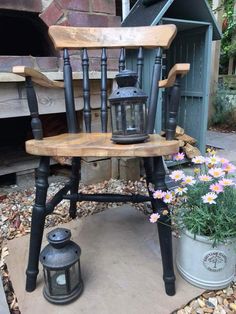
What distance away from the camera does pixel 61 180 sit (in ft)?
6.44

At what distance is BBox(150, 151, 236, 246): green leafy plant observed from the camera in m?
0.86

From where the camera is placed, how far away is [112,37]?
1.25 metres

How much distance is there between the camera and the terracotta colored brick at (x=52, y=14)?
1513 mm

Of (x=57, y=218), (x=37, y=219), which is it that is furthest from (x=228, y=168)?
(x=57, y=218)

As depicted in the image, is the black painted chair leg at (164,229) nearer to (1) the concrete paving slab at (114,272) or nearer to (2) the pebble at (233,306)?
(1) the concrete paving slab at (114,272)

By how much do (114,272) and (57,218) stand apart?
530mm

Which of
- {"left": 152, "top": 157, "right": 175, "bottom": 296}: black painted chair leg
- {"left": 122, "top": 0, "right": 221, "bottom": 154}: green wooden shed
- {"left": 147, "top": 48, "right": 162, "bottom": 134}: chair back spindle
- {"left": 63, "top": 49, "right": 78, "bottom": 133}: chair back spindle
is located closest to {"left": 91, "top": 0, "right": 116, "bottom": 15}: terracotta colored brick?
{"left": 122, "top": 0, "right": 221, "bottom": 154}: green wooden shed

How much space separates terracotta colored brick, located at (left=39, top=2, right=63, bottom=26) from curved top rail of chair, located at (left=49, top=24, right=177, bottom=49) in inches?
15.8

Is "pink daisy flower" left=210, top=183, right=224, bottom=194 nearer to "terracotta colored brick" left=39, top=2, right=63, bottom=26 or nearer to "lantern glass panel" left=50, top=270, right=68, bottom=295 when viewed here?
"lantern glass panel" left=50, top=270, right=68, bottom=295

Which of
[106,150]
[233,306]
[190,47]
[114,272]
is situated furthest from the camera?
[190,47]

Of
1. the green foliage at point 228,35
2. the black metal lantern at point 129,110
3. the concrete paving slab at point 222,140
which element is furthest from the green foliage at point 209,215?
the green foliage at point 228,35

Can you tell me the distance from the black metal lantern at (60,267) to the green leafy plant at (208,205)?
0.94 feet

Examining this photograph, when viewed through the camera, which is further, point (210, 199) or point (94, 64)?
point (94, 64)

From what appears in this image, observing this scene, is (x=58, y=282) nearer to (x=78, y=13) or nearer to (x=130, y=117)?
(x=130, y=117)
